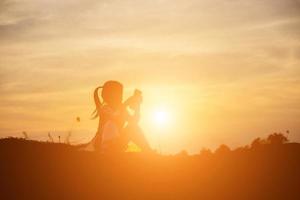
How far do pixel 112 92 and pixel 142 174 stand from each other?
3.32 metres

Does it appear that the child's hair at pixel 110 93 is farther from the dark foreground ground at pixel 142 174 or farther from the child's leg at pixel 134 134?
the dark foreground ground at pixel 142 174

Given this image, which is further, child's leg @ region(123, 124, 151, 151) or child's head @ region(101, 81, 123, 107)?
child's leg @ region(123, 124, 151, 151)

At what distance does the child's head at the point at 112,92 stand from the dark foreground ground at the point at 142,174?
8.15 feet

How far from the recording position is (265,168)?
30.9 feet

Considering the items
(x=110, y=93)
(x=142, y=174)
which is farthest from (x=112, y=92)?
(x=142, y=174)

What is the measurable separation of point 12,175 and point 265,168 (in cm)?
396

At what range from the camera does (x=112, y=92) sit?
39.4 feet

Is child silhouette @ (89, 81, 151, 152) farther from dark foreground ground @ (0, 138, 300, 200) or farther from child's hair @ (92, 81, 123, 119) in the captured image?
dark foreground ground @ (0, 138, 300, 200)

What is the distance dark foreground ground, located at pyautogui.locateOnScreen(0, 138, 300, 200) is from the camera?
8594 millimetres

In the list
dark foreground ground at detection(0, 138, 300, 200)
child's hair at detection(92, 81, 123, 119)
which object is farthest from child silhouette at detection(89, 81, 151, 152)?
dark foreground ground at detection(0, 138, 300, 200)

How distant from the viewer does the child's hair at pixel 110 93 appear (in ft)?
39.1

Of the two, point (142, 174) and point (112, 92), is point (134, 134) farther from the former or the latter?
point (142, 174)

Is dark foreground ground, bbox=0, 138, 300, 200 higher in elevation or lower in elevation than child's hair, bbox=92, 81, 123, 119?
lower

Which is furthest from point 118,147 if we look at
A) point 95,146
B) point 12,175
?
point 12,175
